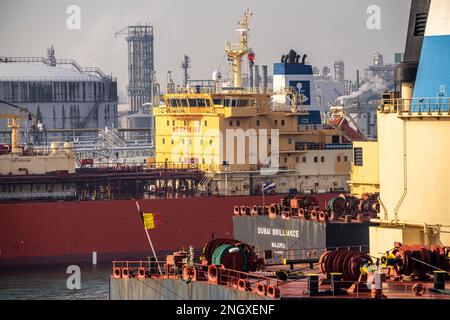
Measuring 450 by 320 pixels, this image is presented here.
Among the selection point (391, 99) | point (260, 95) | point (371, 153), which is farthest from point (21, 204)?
point (391, 99)

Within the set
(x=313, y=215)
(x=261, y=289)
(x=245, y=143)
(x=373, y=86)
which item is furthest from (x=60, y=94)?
(x=261, y=289)

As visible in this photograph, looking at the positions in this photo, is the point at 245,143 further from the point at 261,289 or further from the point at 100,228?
the point at 261,289

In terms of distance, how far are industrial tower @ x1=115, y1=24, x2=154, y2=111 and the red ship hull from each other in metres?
89.9

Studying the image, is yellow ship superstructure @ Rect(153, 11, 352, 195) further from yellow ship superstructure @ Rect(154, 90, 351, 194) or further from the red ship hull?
the red ship hull

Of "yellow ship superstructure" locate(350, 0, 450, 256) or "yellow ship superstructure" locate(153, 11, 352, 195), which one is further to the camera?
"yellow ship superstructure" locate(153, 11, 352, 195)

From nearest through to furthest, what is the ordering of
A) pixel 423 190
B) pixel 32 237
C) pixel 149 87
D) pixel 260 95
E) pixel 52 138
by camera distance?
pixel 423 190
pixel 32 237
pixel 260 95
pixel 52 138
pixel 149 87

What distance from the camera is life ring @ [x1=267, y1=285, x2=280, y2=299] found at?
27.8m

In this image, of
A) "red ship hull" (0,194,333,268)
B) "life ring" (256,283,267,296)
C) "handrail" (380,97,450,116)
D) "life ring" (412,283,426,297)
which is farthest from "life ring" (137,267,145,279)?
"red ship hull" (0,194,333,268)

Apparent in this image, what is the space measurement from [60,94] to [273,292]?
10516 cm

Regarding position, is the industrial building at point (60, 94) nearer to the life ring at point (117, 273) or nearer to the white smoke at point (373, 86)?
the white smoke at point (373, 86)

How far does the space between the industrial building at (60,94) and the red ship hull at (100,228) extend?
200 ft
